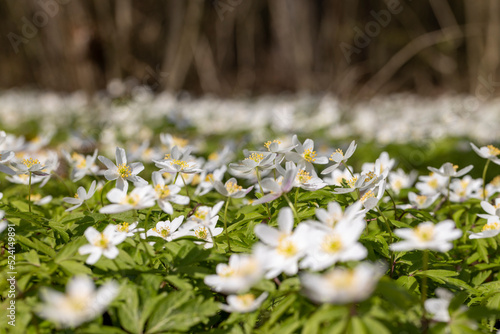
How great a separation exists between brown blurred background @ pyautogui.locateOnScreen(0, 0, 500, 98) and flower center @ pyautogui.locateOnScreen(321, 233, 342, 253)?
6239 mm

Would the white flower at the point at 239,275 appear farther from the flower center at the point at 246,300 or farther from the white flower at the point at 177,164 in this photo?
the white flower at the point at 177,164

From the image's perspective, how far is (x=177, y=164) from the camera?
1802 mm

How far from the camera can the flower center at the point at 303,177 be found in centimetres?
175

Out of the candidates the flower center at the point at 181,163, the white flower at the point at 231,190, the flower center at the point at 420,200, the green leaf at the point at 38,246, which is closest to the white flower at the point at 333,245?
the white flower at the point at 231,190

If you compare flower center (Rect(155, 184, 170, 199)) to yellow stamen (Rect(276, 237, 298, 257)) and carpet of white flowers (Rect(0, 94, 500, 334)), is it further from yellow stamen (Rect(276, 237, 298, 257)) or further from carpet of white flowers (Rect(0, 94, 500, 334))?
yellow stamen (Rect(276, 237, 298, 257))

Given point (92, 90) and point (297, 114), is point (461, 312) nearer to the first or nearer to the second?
point (297, 114)

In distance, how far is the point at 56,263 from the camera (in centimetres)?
146

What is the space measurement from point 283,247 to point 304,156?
62cm

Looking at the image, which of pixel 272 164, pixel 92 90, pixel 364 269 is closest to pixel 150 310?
pixel 364 269

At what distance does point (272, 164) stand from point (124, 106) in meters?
5.18

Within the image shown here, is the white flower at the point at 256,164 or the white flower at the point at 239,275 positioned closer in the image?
the white flower at the point at 239,275

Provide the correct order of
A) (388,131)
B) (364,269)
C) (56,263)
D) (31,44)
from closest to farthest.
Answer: (364,269), (56,263), (388,131), (31,44)

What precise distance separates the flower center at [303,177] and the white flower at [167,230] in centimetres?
48

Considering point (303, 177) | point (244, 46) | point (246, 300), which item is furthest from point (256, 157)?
point (244, 46)
